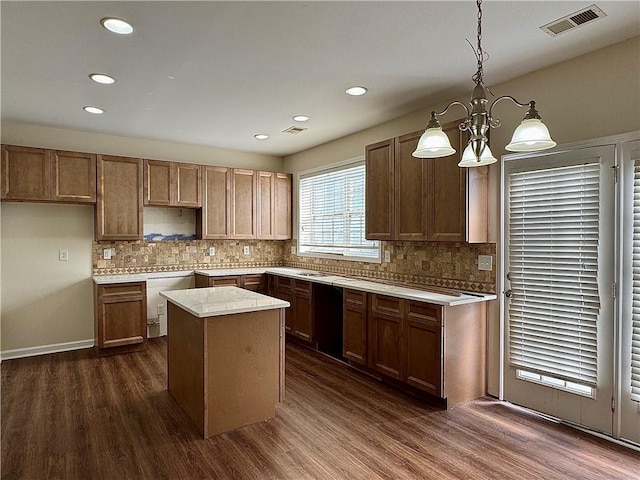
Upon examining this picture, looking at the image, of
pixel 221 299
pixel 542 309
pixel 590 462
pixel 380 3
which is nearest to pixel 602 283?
pixel 542 309

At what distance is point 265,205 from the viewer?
5895 millimetres

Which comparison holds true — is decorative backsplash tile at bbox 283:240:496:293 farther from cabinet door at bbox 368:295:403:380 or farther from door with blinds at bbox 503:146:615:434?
cabinet door at bbox 368:295:403:380

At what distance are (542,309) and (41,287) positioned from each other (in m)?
5.17

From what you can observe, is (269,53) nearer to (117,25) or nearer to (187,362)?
(117,25)

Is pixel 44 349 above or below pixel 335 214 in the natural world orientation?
below

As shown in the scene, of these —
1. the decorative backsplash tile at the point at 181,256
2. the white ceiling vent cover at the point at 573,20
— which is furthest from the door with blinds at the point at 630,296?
the decorative backsplash tile at the point at 181,256

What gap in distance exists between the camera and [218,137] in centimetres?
517

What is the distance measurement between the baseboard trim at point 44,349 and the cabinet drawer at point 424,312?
397 cm

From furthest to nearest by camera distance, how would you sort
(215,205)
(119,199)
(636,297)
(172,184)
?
(215,205)
(172,184)
(119,199)
(636,297)

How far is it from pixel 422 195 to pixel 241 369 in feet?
6.89

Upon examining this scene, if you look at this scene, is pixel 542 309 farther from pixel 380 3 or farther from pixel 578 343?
pixel 380 3

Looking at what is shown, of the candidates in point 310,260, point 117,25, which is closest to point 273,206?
point 310,260

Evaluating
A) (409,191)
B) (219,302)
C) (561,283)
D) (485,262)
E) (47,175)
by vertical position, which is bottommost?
(219,302)

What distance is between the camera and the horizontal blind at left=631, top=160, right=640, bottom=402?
2537 mm
